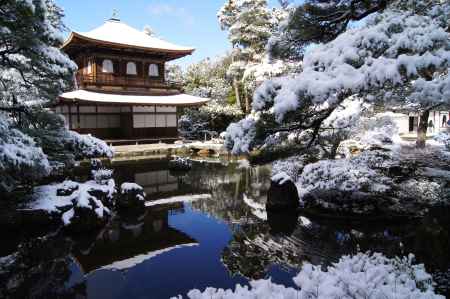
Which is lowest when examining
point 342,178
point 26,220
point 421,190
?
point 26,220

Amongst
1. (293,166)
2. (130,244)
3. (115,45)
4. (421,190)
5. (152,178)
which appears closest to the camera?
(130,244)

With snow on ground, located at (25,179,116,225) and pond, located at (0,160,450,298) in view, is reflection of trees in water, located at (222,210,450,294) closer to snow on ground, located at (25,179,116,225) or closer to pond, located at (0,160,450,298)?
pond, located at (0,160,450,298)

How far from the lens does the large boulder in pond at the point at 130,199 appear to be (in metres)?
9.67

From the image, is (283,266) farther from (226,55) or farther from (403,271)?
(226,55)

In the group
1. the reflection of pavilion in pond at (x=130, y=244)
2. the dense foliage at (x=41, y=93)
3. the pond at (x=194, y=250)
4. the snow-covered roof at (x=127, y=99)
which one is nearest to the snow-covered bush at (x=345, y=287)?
the pond at (x=194, y=250)

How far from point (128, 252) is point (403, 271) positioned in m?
5.07

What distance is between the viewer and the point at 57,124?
8344mm

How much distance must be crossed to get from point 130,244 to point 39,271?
5.86 feet

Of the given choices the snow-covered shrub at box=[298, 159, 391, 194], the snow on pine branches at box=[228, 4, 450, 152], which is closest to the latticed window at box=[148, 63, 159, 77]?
the snow-covered shrub at box=[298, 159, 391, 194]

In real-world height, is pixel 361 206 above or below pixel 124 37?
below

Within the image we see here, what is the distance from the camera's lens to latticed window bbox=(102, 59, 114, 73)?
72.9ft

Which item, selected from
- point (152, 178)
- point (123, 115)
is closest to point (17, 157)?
point (152, 178)

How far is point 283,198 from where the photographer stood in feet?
30.1

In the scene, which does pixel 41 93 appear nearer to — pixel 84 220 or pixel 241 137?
pixel 84 220
